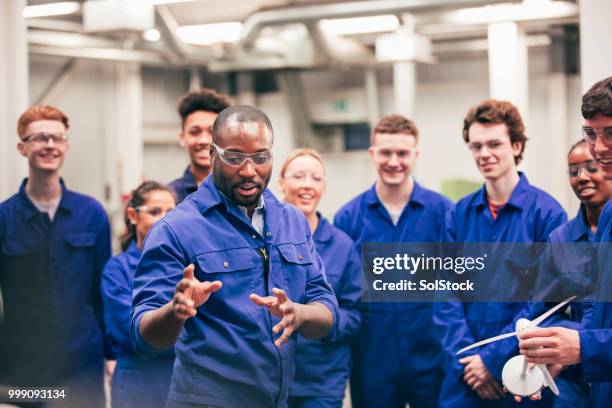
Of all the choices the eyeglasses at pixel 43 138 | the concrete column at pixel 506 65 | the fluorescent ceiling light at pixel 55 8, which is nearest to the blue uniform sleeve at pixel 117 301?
the eyeglasses at pixel 43 138

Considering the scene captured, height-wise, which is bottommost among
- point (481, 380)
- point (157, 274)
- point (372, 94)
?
point (481, 380)

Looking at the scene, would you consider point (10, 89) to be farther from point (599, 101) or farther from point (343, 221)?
point (599, 101)

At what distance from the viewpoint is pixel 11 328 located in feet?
10.6

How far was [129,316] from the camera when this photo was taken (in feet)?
9.54

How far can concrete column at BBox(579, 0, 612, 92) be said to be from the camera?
3.07 metres

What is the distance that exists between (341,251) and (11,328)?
1.30m

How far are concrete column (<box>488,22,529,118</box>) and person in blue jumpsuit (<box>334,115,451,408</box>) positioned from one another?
216 cm

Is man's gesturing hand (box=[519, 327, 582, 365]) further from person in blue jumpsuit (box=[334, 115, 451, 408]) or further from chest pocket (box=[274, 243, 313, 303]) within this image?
person in blue jumpsuit (box=[334, 115, 451, 408])

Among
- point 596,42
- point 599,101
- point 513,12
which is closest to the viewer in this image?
point 599,101

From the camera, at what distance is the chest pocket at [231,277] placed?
2.08m

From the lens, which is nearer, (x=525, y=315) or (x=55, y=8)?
(x=525, y=315)

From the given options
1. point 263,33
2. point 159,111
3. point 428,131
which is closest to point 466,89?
point 428,131

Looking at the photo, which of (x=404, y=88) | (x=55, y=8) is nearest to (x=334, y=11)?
(x=404, y=88)

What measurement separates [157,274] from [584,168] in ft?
5.08
